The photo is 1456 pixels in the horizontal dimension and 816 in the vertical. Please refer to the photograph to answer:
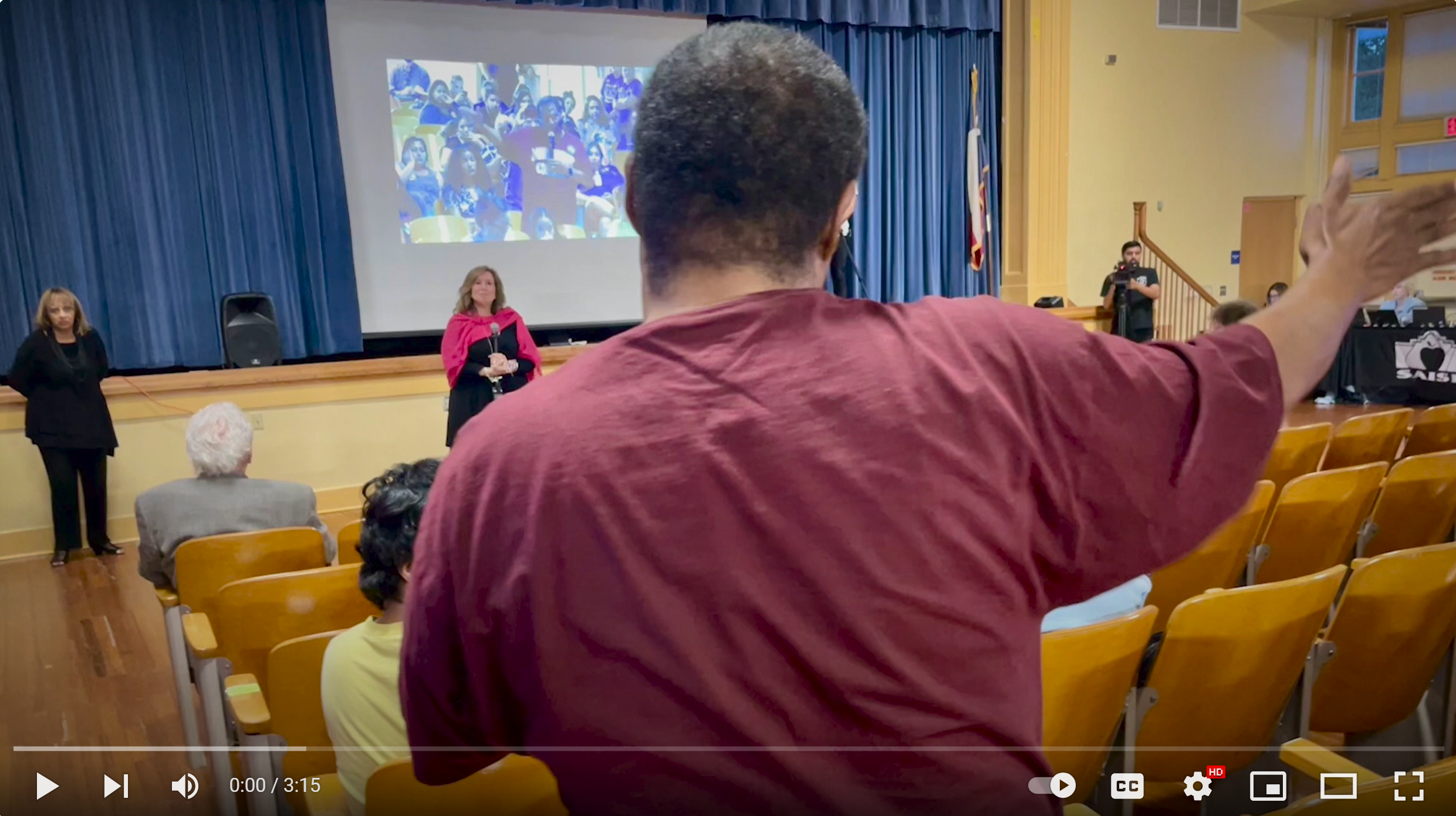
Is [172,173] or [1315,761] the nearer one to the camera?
[1315,761]

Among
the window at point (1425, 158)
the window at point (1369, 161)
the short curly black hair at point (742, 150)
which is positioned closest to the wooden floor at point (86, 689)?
the short curly black hair at point (742, 150)

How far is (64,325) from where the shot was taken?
438cm

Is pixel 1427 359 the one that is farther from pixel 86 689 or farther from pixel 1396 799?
pixel 86 689

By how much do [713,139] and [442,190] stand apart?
19.5 ft

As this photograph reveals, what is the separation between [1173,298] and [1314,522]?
24.6ft

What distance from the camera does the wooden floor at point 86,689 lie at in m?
1.82

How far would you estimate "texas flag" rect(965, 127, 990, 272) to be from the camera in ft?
26.1

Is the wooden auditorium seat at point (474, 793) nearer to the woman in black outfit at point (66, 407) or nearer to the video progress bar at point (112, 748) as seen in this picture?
the video progress bar at point (112, 748)

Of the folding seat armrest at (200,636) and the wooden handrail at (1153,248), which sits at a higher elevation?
the wooden handrail at (1153,248)

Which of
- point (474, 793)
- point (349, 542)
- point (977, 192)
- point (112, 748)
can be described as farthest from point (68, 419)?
point (977, 192)

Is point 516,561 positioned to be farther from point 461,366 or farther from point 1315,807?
point 461,366

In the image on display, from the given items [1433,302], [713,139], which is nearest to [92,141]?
[713,139]

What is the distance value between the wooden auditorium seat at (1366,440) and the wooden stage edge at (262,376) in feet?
10.5

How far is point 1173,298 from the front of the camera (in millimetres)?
9297
